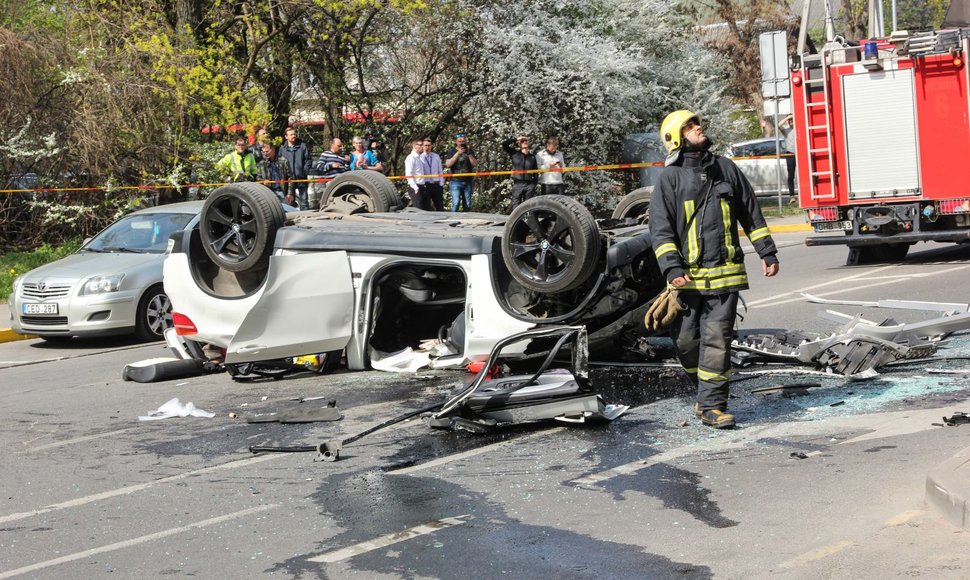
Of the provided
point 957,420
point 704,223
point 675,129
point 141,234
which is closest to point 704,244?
point 704,223

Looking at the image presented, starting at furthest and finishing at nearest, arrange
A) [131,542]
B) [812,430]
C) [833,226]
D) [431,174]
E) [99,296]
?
[431,174]
[833,226]
[99,296]
[812,430]
[131,542]

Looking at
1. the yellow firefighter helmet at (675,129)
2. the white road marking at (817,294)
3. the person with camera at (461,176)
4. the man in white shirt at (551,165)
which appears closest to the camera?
the yellow firefighter helmet at (675,129)

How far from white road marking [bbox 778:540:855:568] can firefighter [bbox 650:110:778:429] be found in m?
2.04

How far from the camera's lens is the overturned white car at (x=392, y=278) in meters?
7.93

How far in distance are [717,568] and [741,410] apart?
276 centimetres

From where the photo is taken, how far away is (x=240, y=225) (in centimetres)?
917

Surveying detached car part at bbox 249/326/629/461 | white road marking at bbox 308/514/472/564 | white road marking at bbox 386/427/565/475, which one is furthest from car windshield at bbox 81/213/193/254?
white road marking at bbox 308/514/472/564

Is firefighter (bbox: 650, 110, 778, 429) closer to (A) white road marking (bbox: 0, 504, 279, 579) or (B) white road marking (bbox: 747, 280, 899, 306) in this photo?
(A) white road marking (bbox: 0, 504, 279, 579)

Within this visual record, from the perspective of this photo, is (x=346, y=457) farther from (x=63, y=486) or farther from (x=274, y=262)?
(x=274, y=262)

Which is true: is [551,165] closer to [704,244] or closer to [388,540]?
[704,244]

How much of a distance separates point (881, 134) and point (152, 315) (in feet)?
29.6

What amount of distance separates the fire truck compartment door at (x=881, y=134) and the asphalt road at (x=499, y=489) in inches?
268

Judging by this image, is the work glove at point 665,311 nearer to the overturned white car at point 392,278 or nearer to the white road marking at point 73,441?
the overturned white car at point 392,278

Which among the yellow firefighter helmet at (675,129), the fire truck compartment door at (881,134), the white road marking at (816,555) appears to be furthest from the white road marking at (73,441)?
the fire truck compartment door at (881,134)
